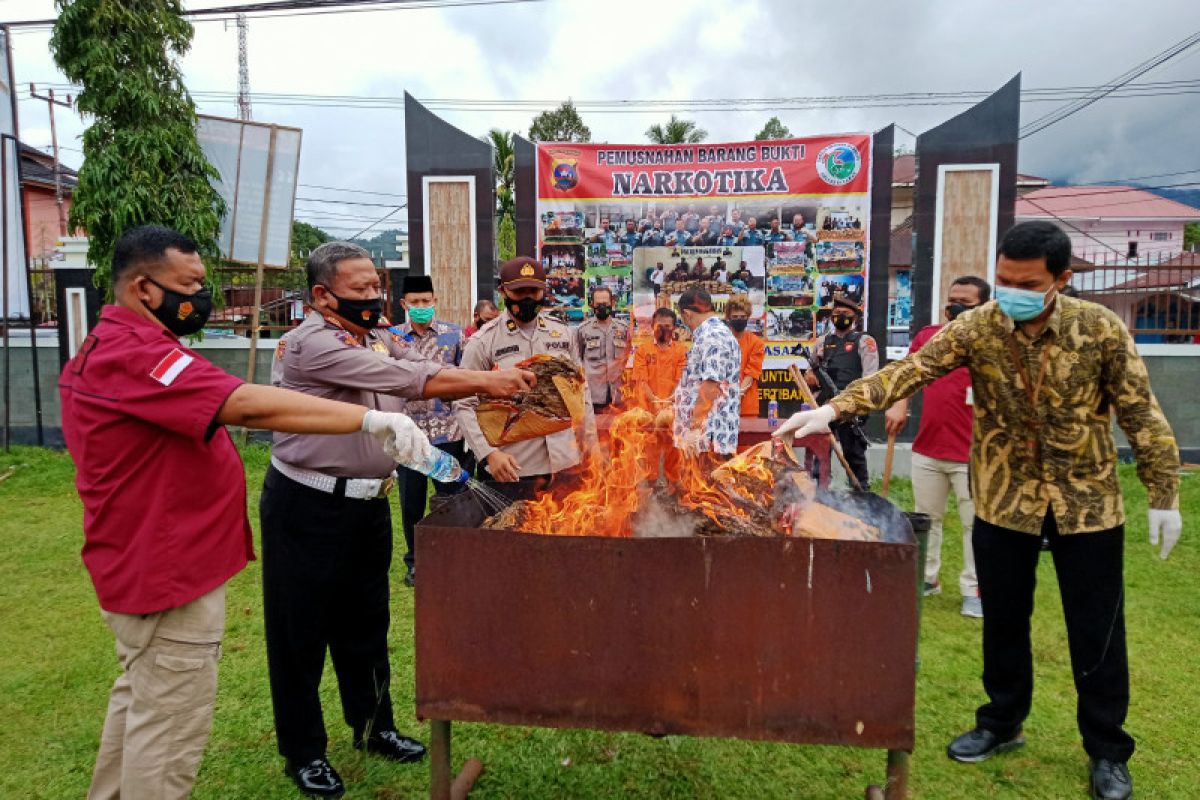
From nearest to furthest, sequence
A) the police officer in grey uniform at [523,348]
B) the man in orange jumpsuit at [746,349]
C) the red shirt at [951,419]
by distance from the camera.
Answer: the police officer in grey uniform at [523,348] < the red shirt at [951,419] < the man in orange jumpsuit at [746,349]

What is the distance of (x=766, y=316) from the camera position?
8.32 metres

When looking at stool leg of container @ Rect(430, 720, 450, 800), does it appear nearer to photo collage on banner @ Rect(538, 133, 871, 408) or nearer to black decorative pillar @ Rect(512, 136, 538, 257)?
photo collage on banner @ Rect(538, 133, 871, 408)

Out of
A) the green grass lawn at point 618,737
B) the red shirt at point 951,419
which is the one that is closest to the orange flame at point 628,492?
the green grass lawn at point 618,737

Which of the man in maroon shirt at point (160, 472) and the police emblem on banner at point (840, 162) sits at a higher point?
the police emblem on banner at point (840, 162)

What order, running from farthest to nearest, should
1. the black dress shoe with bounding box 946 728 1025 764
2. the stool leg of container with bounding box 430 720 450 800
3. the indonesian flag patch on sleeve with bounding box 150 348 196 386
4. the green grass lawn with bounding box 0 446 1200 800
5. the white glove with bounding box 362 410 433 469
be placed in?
1. the black dress shoe with bounding box 946 728 1025 764
2. the green grass lawn with bounding box 0 446 1200 800
3. the stool leg of container with bounding box 430 720 450 800
4. the white glove with bounding box 362 410 433 469
5. the indonesian flag patch on sleeve with bounding box 150 348 196 386

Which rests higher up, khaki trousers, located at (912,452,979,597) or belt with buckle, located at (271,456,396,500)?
belt with buckle, located at (271,456,396,500)

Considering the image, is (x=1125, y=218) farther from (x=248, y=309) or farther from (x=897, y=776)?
(x=897, y=776)

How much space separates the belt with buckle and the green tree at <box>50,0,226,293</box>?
23.2ft

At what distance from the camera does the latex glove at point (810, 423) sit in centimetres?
282

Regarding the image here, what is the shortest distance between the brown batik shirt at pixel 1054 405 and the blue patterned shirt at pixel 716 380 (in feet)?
6.75

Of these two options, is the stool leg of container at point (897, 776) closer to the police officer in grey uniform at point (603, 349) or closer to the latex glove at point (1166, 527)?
the latex glove at point (1166, 527)

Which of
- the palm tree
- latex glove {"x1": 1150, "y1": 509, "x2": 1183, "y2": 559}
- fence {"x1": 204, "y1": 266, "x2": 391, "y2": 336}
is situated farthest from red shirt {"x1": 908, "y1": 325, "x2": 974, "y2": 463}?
the palm tree

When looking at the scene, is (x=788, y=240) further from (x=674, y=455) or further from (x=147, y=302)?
(x=147, y=302)

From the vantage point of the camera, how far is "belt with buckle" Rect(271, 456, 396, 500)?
293 cm
